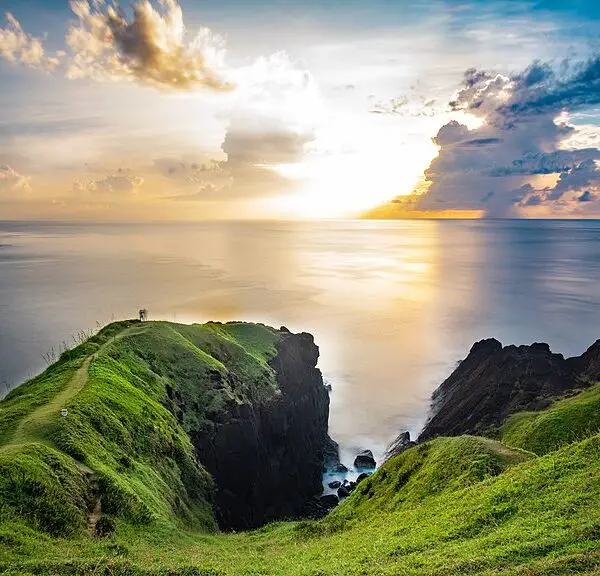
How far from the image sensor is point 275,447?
82688 millimetres

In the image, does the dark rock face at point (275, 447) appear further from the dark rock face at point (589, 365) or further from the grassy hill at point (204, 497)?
the dark rock face at point (589, 365)

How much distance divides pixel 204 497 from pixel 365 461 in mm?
45085

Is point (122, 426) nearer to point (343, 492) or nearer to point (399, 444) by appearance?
point (343, 492)

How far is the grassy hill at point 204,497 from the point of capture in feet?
85.9

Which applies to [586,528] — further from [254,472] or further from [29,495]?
[254,472]

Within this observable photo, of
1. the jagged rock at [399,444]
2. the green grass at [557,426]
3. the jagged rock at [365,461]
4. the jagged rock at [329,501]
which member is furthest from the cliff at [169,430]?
the green grass at [557,426]

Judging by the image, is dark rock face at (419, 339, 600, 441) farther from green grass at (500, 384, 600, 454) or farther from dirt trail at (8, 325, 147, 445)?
dirt trail at (8, 325, 147, 445)

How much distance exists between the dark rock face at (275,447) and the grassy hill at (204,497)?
4.69m

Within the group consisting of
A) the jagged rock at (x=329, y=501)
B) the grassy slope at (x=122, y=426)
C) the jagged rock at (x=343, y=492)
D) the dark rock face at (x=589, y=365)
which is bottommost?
the jagged rock at (x=343, y=492)

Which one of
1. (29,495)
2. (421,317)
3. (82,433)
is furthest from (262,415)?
(421,317)

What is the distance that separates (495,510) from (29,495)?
29.9m

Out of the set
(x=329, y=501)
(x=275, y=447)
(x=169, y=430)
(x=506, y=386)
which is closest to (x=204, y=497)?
(x=169, y=430)

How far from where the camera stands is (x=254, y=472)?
7206 cm

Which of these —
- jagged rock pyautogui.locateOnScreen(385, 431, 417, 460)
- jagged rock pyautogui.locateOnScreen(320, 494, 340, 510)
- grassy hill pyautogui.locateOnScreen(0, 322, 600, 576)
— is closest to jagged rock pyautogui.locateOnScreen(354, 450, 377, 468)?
jagged rock pyautogui.locateOnScreen(385, 431, 417, 460)
